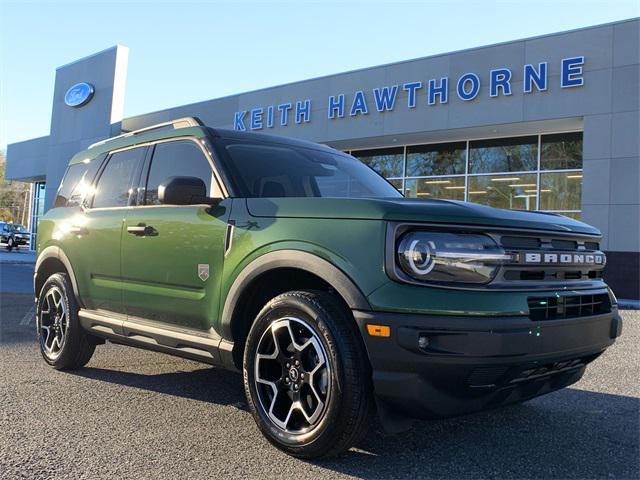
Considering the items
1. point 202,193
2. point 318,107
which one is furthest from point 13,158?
point 202,193

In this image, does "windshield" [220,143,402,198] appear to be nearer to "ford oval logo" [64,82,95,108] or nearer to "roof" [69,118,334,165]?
"roof" [69,118,334,165]

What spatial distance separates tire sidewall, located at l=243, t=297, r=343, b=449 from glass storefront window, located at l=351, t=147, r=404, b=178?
631 inches

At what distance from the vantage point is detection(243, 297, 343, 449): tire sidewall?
2.71 m

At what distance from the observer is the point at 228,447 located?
3094mm

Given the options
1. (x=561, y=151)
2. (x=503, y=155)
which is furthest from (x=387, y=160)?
(x=561, y=151)

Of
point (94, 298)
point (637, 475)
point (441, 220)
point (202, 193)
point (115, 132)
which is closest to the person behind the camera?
point (441, 220)

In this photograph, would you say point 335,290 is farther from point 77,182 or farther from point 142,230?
point 77,182

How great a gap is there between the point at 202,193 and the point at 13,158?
37356 mm

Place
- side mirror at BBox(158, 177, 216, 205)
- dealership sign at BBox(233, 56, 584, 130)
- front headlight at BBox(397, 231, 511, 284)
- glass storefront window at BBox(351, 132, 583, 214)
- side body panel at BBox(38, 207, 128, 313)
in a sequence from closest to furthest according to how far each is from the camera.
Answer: front headlight at BBox(397, 231, 511, 284)
side mirror at BBox(158, 177, 216, 205)
side body panel at BBox(38, 207, 128, 313)
dealership sign at BBox(233, 56, 584, 130)
glass storefront window at BBox(351, 132, 583, 214)

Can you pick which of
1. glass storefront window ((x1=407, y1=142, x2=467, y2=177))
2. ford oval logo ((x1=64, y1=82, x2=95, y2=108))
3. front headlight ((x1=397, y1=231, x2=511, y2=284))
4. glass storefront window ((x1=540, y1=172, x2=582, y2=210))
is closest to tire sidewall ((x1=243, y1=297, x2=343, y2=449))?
front headlight ((x1=397, y1=231, x2=511, y2=284))

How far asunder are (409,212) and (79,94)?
29.2 m

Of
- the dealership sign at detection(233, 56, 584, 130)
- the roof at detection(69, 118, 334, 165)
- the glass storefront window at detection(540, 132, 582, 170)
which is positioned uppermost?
the dealership sign at detection(233, 56, 584, 130)

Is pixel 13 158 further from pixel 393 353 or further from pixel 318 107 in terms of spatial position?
pixel 393 353

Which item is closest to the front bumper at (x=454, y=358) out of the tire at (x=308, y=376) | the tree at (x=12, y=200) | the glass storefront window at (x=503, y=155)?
the tire at (x=308, y=376)
